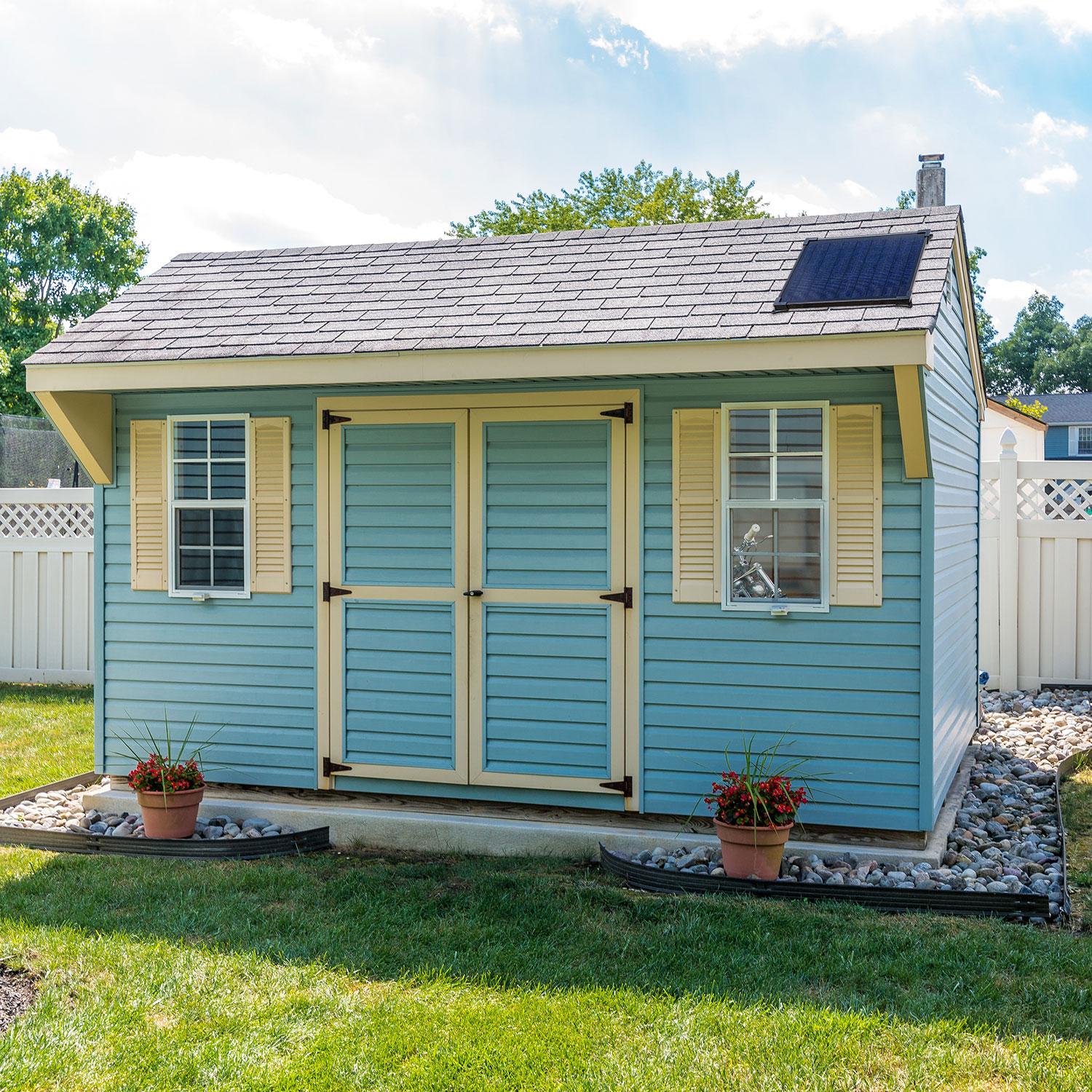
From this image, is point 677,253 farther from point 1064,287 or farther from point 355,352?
point 1064,287

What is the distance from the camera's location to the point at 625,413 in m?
5.57

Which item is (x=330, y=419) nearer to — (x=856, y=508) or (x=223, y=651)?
(x=223, y=651)

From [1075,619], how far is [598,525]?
17.9 feet

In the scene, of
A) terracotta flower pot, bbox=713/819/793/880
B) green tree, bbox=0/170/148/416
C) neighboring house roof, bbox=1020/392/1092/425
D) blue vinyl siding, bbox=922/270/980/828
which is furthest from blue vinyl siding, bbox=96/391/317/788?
neighboring house roof, bbox=1020/392/1092/425

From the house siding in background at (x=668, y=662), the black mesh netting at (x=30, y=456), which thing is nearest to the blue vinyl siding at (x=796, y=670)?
the house siding in background at (x=668, y=662)

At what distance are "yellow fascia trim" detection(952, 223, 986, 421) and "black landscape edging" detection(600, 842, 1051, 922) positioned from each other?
334 centimetres

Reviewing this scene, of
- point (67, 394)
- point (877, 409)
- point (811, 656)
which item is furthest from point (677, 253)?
point (67, 394)

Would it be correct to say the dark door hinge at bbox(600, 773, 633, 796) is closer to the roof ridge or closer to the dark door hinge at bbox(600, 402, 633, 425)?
the dark door hinge at bbox(600, 402, 633, 425)

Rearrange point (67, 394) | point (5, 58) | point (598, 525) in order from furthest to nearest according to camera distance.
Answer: point (5, 58)
point (67, 394)
point (598, 525)

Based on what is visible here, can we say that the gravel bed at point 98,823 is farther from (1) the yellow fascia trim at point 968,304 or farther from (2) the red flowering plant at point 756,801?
(1) the yellow fascia trim at point 968,304

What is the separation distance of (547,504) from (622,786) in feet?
4.81

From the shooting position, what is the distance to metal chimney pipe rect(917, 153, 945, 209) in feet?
25.1

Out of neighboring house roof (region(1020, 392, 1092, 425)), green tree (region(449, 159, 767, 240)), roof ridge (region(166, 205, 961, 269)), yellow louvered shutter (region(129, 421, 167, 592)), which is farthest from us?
neighboring house roof (region(1020, 392, 1092, 425))

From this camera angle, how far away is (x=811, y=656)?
534 centimetres
